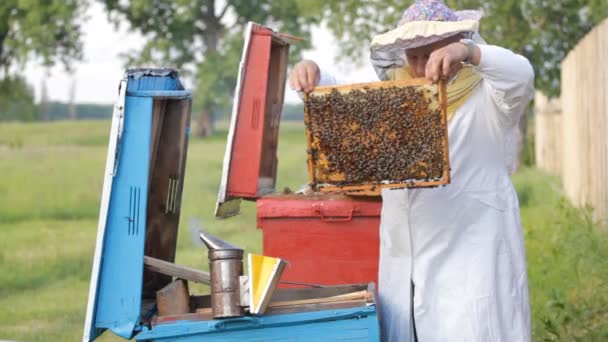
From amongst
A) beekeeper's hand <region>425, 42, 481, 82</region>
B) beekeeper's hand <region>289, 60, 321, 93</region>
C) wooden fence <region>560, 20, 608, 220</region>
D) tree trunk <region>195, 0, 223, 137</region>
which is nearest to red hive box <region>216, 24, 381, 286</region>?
beekeeper's hand <region>289, 60, 321, 93</region>

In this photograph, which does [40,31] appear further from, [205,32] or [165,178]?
[165,178]

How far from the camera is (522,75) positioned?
4.07 metres

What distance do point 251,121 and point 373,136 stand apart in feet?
5.11

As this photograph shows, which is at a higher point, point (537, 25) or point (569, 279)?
point (537, 25)

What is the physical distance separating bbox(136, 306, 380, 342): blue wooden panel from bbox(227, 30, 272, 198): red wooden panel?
1.49m

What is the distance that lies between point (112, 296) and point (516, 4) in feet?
39.5

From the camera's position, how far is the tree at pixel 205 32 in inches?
1763

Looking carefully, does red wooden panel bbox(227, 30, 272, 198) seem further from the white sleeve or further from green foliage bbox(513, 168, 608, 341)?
green foliage bbox(513, 168, 608, 341)

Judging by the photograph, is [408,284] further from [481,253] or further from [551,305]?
[551,305]

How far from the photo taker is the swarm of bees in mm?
4055

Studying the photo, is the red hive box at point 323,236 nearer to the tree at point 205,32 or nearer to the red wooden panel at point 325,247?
the red wooden panel at point 325,247

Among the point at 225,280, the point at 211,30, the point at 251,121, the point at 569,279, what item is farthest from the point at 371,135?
the point at 211,30

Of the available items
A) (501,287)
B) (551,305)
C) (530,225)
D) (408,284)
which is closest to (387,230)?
(408,284)

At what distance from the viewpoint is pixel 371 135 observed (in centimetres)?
414
